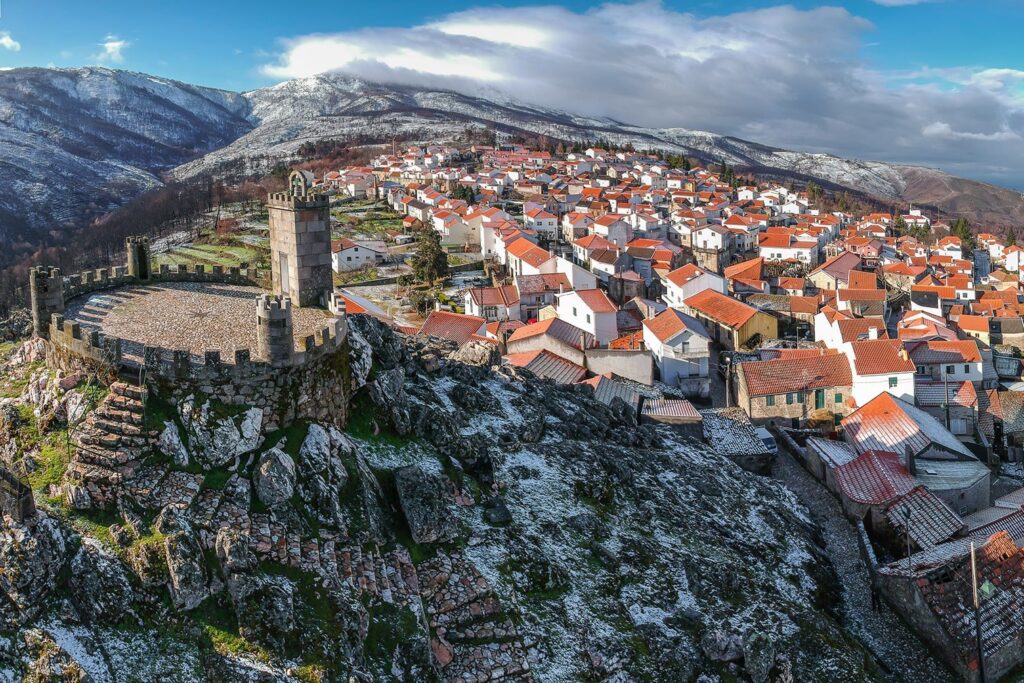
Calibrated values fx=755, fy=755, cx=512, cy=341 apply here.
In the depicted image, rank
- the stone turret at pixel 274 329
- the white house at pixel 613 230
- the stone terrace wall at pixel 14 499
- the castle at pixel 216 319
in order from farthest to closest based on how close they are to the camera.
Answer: the white house at pixel 613 230 < the stone turret at pixel 274 329 < the castle at pixel 216 319 < the stone terrace wall at pixel 14 499

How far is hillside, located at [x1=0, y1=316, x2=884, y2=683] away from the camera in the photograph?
39.6ft

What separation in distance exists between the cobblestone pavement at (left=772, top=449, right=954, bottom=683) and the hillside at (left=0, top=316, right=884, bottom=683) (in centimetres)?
86

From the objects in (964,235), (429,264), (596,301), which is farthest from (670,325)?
(964,235)

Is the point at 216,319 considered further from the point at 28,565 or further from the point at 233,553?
the point at 28,565

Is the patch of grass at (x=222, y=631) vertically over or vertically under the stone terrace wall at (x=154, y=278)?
under

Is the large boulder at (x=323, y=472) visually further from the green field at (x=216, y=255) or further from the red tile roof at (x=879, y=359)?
the green field at (x=216, y=255)

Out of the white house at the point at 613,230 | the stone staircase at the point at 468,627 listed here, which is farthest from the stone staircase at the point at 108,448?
the white house at the point at 613,230

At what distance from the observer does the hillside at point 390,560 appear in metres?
12.1

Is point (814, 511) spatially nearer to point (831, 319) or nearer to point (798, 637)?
point (798, 637)

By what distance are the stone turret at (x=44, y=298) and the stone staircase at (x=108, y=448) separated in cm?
377

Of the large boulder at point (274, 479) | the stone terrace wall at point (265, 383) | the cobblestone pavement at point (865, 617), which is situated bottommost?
the cobblestone pavement at point (865, 617)

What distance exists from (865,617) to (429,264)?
171ft

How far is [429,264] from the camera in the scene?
67.6 meters

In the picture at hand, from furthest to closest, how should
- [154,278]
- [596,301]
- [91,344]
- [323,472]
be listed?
1. [596,301]
2. [154,278]
3. [323,472]
4. [91,344]
